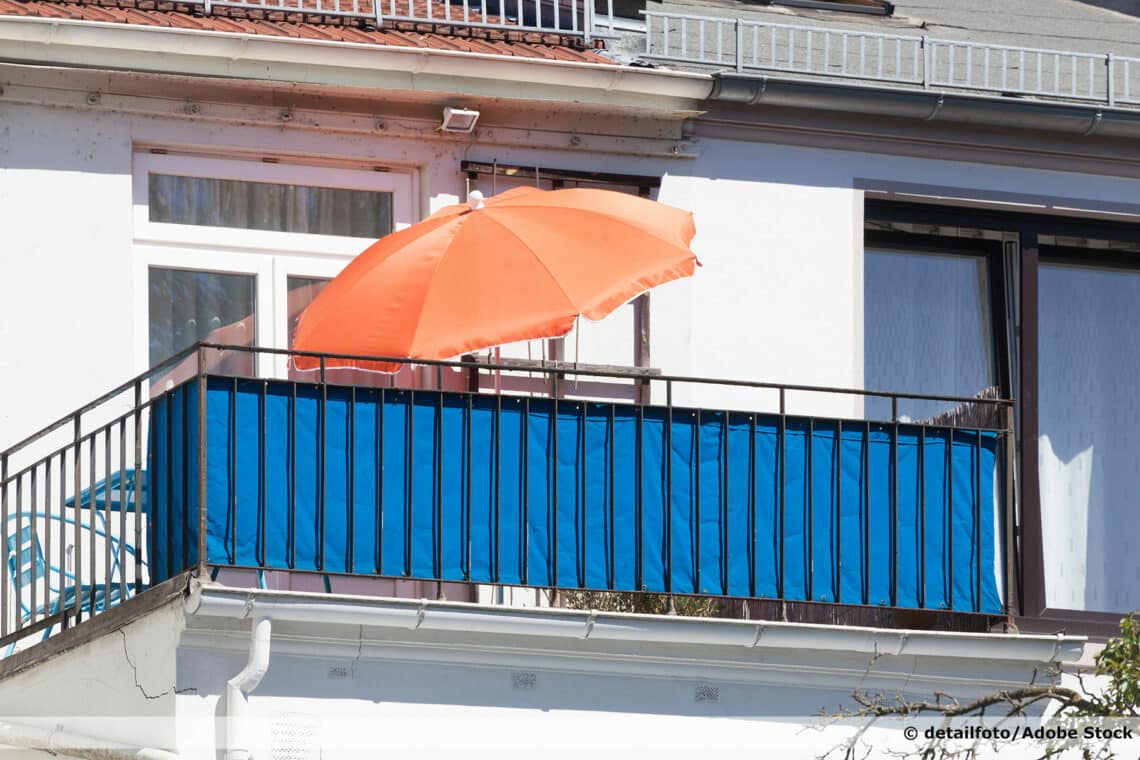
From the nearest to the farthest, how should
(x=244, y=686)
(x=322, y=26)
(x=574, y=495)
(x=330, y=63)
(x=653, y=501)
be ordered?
1. (x=244, y=686)
2. (x=574, y=495)
3. (x=653, y=501)
4. (x=330, y=63)
5. (x=322, y=26)

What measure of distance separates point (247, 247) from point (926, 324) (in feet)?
13.0

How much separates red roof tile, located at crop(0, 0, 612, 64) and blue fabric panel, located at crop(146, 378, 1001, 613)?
2761 millimetres

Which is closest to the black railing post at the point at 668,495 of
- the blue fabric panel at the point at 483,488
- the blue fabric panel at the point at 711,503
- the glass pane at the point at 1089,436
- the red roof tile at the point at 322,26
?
the blue fabric panel at the point at 711,503

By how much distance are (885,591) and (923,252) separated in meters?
3.07

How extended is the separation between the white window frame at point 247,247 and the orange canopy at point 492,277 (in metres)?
1.05

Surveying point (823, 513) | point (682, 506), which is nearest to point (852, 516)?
point (823, 513)

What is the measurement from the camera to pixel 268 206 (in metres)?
13.1

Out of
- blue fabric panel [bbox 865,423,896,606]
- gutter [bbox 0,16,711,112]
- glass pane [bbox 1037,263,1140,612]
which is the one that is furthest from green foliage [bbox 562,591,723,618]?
glass pane [bbox 1037,263,1140,612]

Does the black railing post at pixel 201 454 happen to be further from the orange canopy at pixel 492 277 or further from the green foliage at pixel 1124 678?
the green foliage at pixel 1124 678

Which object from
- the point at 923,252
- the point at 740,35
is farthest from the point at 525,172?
the point at 923,252

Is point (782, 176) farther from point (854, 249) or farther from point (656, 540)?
point (656, 540)

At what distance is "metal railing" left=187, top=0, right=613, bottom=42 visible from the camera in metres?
13.3

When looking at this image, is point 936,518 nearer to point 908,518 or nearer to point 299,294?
point 908,518

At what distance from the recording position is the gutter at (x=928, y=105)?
13.5 metres
